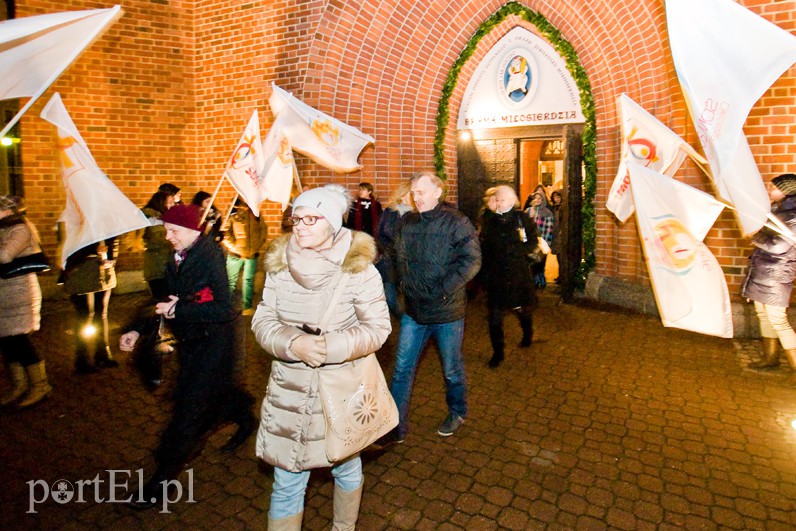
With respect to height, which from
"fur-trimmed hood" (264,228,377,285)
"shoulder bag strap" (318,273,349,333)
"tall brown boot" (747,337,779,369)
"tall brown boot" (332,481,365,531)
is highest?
"fur-trimmed hood" (264,228,377,285)

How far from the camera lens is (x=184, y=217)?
137 inches

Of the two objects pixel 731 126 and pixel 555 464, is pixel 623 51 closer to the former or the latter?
pixel 731 126

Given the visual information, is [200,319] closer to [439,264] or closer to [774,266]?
[439,264]

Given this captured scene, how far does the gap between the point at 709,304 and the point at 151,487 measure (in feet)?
12.5

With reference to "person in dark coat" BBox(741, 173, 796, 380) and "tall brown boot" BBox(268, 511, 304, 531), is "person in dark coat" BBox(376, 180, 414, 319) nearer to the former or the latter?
"person in dark coat" BBox(741, 173, 796, 380)

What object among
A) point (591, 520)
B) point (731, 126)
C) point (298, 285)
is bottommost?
point (591, 520)

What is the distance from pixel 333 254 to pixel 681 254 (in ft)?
8.75

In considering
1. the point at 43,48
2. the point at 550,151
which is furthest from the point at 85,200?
the point at 550,151

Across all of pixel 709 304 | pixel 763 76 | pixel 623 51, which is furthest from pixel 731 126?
pixel 623 51

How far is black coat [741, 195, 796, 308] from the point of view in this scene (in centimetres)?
499

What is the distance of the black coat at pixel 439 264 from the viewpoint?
3.95 meters

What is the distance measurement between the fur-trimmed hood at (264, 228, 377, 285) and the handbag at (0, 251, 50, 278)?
114 inches

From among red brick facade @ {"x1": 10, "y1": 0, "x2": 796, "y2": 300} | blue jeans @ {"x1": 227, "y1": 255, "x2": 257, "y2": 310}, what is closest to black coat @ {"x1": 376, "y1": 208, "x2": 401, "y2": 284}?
blue jeans @ {"x1": 227, "y1": 255, "x2": 257, "y2": 310}

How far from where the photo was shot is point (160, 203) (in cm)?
582
